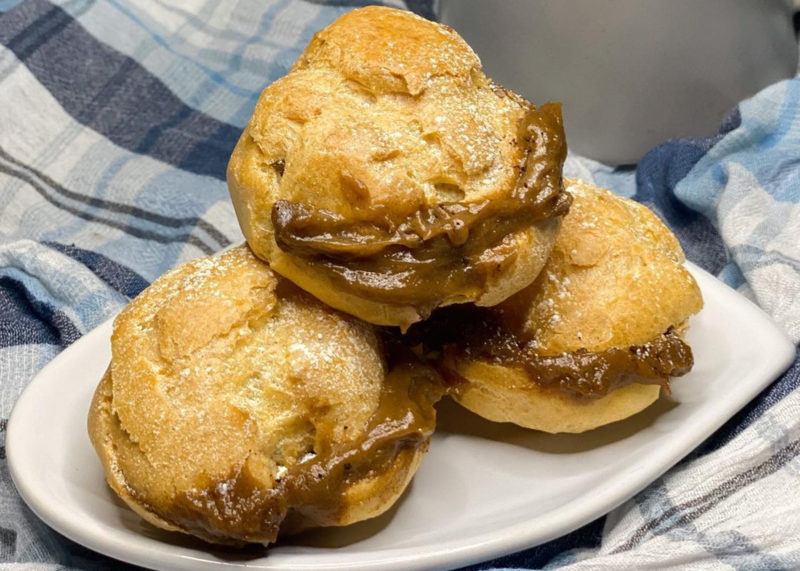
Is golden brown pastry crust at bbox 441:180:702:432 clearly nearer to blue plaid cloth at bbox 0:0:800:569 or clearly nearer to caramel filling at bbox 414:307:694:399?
caramel filling at bbox 414:307:694:399

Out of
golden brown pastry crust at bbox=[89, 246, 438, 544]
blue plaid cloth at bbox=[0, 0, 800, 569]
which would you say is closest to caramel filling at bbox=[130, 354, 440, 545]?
golden brown pastry crust at bbox=[89, 246, 438, 544]

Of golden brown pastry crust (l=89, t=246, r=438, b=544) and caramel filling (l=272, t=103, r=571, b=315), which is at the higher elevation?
caramel filling (l=272, t=103, r=571, b=315)

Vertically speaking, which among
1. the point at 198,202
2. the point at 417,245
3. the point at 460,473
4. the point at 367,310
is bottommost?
the point at 198,202

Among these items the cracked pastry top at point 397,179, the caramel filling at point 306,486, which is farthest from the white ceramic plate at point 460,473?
the cracked pastry top at point 397,179

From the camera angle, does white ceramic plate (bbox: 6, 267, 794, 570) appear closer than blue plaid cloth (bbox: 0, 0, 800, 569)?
Yes

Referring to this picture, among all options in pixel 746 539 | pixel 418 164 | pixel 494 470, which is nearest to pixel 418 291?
pixel 418 164

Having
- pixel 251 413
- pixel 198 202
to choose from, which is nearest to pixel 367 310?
pixel 251 413

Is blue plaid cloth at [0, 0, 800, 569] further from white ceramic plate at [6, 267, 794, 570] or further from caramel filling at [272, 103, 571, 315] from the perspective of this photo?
caramel filling at [272, 103, 571, 315]

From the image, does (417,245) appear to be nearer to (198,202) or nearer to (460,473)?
(460,473)

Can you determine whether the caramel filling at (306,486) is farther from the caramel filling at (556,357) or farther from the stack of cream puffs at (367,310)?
the caramel filling at (556,357)

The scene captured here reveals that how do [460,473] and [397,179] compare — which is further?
[460,473]
